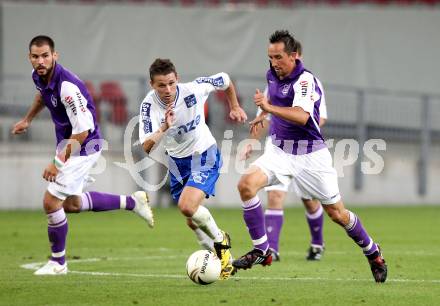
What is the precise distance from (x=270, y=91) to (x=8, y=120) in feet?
38.2

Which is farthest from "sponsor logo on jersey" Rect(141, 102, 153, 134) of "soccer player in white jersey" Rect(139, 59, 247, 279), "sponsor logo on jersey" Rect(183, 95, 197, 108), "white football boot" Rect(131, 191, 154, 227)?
"white football boot" Rect(131, 191, 154, 227)

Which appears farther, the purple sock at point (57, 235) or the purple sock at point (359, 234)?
the purple sock at point (57, 235)

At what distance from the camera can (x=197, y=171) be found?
476 inches

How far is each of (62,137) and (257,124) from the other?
87.6 inches

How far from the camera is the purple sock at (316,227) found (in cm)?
1418

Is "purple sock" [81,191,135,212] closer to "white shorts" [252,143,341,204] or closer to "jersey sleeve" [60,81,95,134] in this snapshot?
"jersey sleeve" [60,81,95,134]

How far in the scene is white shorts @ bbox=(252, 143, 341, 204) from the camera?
1147cm

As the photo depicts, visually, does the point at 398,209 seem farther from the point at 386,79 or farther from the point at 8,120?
the point at 8,120

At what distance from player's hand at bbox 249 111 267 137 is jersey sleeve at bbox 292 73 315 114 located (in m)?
0.34

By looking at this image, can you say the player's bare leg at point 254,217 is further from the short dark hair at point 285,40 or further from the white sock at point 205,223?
the short dark hair at point 285,40

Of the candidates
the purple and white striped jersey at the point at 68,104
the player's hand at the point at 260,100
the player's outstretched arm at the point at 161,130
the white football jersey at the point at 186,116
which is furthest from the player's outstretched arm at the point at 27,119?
the player's hand at the point at 260,100

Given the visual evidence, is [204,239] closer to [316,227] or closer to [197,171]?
[197,171]

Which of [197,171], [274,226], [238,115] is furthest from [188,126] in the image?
[274,226]

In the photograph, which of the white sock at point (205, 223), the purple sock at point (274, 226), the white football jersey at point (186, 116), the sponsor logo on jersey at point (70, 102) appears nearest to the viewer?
the white sock at point (205, 223)
